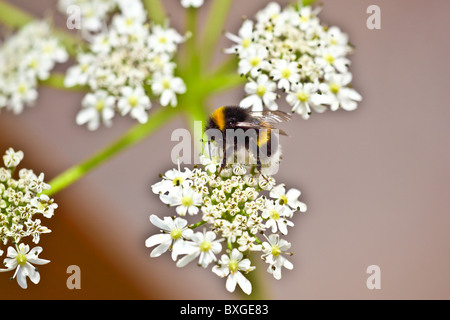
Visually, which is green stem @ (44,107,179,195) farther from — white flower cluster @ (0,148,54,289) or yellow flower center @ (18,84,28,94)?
yellow flower center @ (18,84,28,94)

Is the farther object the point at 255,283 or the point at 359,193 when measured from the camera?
the point at 359,193

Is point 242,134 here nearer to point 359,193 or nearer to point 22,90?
point 22,90

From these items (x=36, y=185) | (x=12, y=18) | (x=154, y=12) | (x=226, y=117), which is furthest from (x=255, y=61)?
(x=12, y=18)

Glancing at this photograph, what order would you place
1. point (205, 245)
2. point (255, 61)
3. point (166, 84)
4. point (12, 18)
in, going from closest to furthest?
1. point (205, 245)
2. point (255, 61)
3. point (166, 84)
4. point (12, 18)

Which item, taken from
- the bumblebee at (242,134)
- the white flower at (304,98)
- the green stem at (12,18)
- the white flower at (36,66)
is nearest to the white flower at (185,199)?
the bumblebee at (242,134)

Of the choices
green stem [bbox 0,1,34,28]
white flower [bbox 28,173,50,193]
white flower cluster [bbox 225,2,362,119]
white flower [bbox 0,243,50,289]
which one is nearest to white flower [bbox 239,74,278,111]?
white flower cluster [bbox 225,2,362,119]

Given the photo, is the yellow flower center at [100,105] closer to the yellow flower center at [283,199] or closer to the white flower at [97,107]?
the white flower at [97,107]
